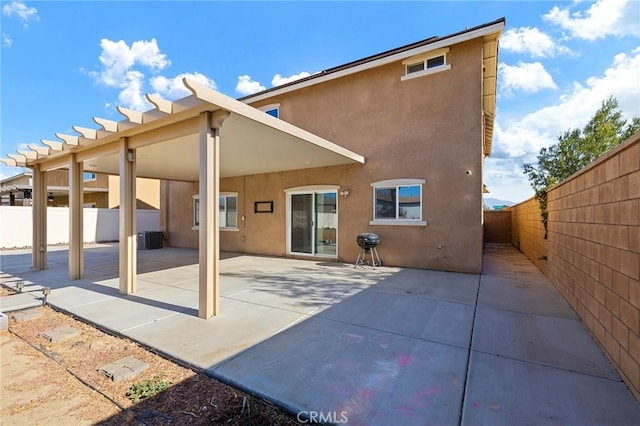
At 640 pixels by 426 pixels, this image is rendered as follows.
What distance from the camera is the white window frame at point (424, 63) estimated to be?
781cm

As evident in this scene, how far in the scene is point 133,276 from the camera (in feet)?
18.3

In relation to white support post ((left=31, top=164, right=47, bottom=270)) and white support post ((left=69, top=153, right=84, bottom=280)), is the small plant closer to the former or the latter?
white support post ((left=69, top=153, right=84, bottom=280))

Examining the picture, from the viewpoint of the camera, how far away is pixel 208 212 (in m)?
4.18

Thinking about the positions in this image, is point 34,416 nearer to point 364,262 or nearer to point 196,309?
point 196,309

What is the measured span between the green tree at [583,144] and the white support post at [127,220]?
1449cm

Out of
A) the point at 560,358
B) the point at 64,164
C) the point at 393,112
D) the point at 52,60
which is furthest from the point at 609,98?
the point at 52,60

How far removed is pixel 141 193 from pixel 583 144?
25.0m

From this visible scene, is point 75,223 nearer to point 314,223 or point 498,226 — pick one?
point 314,223

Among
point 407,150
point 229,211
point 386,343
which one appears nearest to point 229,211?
point 229,211

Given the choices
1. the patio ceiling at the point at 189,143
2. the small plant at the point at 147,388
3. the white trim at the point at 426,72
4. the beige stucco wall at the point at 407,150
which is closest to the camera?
the small plant at the point at 147,388

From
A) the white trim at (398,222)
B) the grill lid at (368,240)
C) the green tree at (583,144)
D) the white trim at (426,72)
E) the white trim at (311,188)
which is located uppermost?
the white trim at (426,72)

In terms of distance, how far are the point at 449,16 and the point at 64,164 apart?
11324 millimetres

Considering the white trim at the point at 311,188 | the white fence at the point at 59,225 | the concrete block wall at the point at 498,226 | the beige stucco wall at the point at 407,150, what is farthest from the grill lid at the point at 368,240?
the white fence at the point at 59,225

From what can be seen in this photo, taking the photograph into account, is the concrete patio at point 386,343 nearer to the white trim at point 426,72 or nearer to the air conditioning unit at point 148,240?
the white trim at point 426,72
